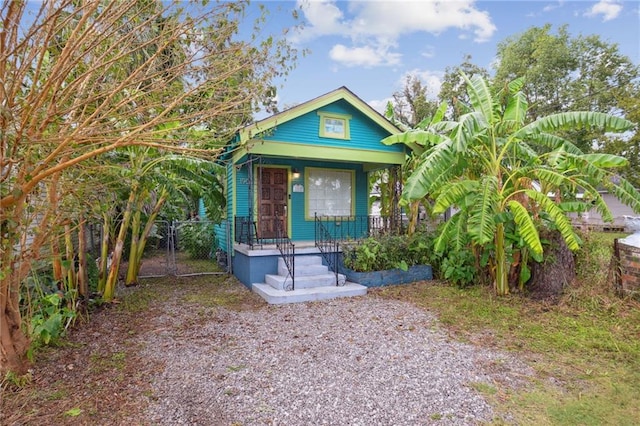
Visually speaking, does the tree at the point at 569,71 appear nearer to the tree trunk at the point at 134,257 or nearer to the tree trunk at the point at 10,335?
the tree trunk at the point at 134,257

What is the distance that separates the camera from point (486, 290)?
22.3ft

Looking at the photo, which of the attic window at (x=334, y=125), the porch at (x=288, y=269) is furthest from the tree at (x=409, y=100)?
the porch at (x=288, y=269)

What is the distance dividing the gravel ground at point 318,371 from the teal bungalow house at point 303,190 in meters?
1.83

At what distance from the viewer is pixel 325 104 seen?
356 inches

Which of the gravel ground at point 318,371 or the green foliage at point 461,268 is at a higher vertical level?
the green foliage at point 461,268

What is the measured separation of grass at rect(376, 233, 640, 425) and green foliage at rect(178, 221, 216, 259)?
23.9 feet

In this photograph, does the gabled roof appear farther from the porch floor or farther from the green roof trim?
the porch floor

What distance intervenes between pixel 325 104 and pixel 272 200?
306 centimetres

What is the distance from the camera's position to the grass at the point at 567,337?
116 inches

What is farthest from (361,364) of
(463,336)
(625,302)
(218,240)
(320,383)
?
(218,240)

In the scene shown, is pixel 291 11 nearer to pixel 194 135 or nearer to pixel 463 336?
pixel 194 135

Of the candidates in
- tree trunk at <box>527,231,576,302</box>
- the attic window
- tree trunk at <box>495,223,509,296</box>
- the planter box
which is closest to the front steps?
the planter box

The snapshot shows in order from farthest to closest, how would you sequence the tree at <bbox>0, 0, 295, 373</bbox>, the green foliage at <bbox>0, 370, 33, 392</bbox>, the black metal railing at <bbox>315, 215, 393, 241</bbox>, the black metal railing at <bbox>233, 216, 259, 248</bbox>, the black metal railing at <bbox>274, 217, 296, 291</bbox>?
1. the black metal railing at <bbox>315, 215, 393, 241</bbox>
2. the black metal railing at <bbox>233, 216, 259, 248</bbox>
3. the black metal railing at <bbox>274, 217, 296, 291</bbox>
4. the green foliage at <bbox>0, 370, 33, 392</bbox>
5. the tree at <bbox>0, 0, 295, 373</bbox>

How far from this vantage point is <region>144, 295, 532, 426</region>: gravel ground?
2865mm
